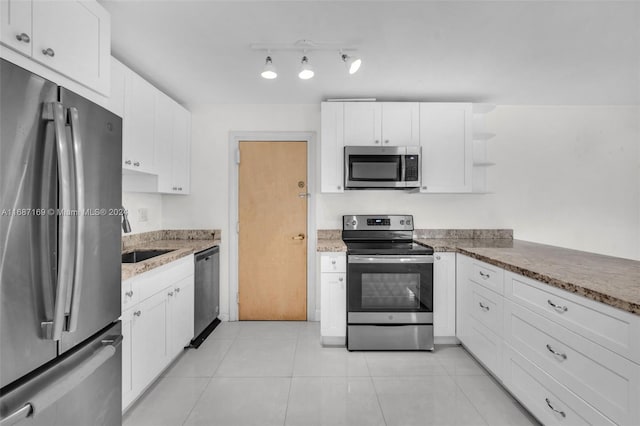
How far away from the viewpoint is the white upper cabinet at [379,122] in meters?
2.98

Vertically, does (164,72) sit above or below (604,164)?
above

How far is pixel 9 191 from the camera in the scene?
2.91ft

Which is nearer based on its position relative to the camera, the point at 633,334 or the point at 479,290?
the point at 633,334

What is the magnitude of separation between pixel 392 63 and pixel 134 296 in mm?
2405

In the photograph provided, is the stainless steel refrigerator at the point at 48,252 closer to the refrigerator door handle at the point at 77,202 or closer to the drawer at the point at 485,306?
the refrigerator door handle at the point at 77,202

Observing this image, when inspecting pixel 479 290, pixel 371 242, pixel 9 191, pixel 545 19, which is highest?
pixel 545 19

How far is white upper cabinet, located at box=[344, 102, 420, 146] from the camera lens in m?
2.98

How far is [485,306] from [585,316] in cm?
91

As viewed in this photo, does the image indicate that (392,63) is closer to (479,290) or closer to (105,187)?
(479,290)

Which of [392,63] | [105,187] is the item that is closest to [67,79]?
[105,187]

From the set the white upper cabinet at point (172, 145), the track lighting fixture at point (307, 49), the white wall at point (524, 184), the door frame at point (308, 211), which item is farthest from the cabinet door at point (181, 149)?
the track lighting fixture at point (307, 49)

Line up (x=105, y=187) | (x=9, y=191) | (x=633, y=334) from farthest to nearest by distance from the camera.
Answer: (x=105, y=187), (x=633, y=334), (x=9, y=191)

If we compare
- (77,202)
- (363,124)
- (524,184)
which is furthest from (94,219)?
(524,184)

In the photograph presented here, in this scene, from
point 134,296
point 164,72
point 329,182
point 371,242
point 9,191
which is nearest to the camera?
point 9,191
